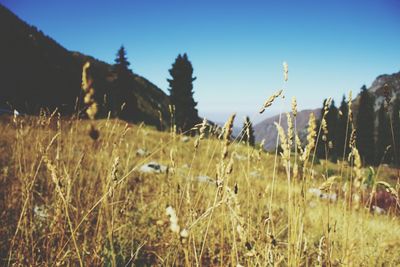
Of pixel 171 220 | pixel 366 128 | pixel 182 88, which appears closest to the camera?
pixel 171 220

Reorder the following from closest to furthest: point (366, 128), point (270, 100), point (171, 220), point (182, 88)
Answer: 1. point (171, 220)
2. point (270, 100)
3. point (182, 88)
4. point (366, 128)

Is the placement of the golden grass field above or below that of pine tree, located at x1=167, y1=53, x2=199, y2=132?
below

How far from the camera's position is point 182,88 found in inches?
1207

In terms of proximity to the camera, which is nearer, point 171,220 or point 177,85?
point 171,220

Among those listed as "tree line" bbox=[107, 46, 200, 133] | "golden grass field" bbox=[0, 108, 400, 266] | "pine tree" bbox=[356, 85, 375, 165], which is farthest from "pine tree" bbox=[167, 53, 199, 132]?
"pine tree" bbox=[356, 85, 375, 165]

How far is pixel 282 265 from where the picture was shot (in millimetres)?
2221

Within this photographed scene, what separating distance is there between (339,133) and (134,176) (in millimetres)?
56429

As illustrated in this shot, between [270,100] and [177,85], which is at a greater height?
[177,85]

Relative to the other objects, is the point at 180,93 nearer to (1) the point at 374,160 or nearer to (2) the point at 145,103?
(2) the point at 145,103

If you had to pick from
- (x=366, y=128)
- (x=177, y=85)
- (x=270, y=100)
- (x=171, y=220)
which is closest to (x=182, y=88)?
(x=177, y=85)

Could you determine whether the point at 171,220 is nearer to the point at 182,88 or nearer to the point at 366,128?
the point at 182,88

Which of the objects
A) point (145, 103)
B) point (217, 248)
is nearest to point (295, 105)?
point (217, 248)

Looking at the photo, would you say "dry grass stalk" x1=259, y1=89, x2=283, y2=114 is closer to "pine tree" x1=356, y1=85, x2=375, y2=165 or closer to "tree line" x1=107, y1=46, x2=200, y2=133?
"tree line" x1=107, y1=46, x2=200, y2=133

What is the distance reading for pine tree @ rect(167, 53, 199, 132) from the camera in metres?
30.4
